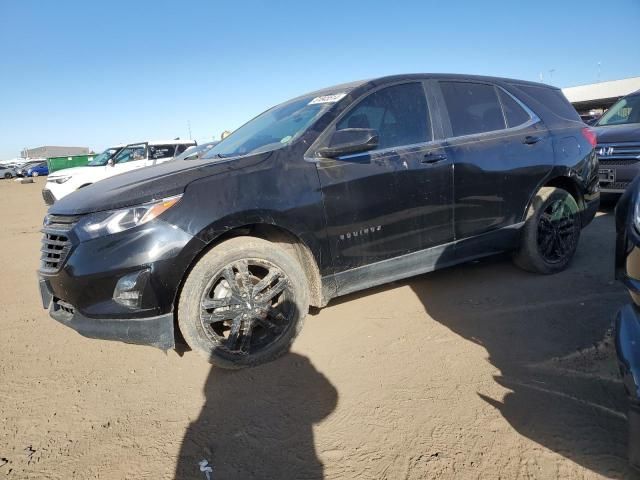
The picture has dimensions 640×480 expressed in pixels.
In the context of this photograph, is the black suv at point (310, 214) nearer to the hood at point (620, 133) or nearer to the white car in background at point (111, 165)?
the hood at point (620, 133)

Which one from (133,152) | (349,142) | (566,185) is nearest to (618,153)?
(566,185)

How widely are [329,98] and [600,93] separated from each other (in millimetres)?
42522

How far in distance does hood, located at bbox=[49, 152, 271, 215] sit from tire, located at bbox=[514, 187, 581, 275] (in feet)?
8.14

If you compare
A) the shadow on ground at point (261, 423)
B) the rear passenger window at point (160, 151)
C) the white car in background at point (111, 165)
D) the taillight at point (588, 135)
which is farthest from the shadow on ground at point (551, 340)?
the rear passenger window at point (160, 151)

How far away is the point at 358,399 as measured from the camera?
7.93 ft

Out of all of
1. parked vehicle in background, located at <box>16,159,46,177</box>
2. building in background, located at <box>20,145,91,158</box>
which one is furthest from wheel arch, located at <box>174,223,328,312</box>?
building in background, located at <box>20,145,91,158</box>

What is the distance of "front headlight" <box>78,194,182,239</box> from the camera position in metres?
2.44

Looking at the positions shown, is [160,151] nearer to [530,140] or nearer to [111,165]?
[111,165]

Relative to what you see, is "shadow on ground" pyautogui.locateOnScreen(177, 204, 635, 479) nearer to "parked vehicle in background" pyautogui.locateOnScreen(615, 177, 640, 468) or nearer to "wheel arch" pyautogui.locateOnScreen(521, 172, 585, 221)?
"parked vehicle in background" pyautogui.locateOnScreen(615, 177, 640, 468)

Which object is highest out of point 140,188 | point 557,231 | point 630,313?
point 140,188

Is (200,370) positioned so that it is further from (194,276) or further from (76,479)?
(76,479)

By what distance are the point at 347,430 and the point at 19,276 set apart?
4836 millimetres

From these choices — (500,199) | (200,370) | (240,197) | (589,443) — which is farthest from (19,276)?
(589,443)

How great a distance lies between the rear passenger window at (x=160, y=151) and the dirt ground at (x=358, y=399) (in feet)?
32.5
